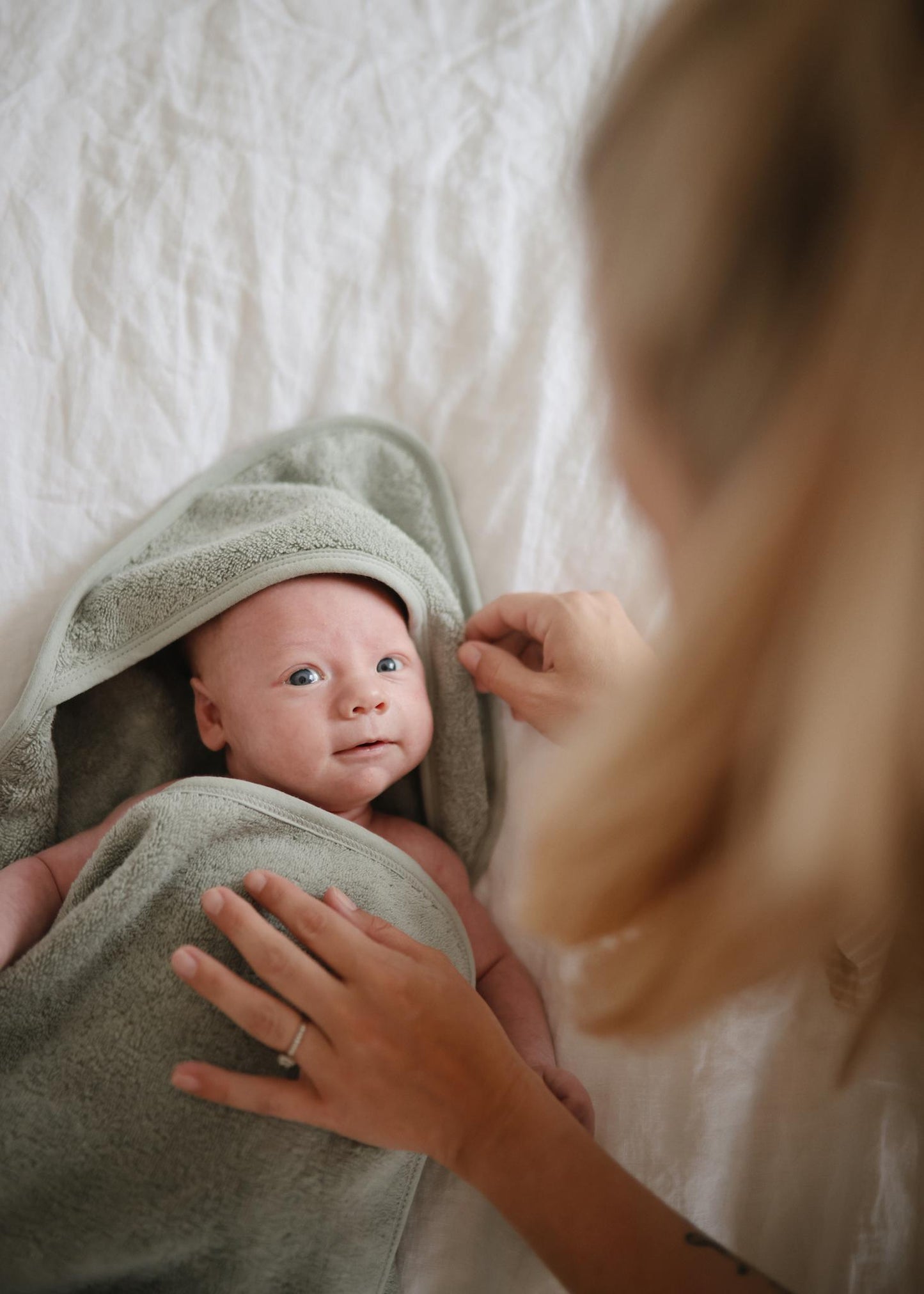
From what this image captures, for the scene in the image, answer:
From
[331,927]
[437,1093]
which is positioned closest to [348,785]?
[331,927]

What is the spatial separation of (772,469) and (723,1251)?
0.57m

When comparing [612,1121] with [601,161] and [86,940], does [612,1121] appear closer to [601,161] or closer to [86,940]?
[86,940]

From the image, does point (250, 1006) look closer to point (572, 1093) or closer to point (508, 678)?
point (572, 1093)

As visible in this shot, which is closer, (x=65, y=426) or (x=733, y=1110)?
(x=733, y=1110)

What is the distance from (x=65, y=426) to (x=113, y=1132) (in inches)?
32.3

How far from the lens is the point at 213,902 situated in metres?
0.84

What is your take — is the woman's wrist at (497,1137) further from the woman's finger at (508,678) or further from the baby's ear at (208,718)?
the baby's ear at (208,718)

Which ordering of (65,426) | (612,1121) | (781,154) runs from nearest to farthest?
(781,154) < (612,1121) < (65,426)

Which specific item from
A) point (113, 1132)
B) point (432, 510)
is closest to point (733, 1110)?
point (113, 1132)

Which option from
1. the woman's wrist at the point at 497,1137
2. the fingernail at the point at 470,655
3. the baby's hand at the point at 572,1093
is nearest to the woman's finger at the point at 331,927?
the woman's wrist at the point at 497,1137

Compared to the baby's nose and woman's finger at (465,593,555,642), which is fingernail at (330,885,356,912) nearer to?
the baby's nose

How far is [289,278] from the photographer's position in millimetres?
1287

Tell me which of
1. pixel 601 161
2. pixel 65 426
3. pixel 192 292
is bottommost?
pixel 65 426

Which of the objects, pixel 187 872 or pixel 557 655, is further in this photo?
pixel 557 655
